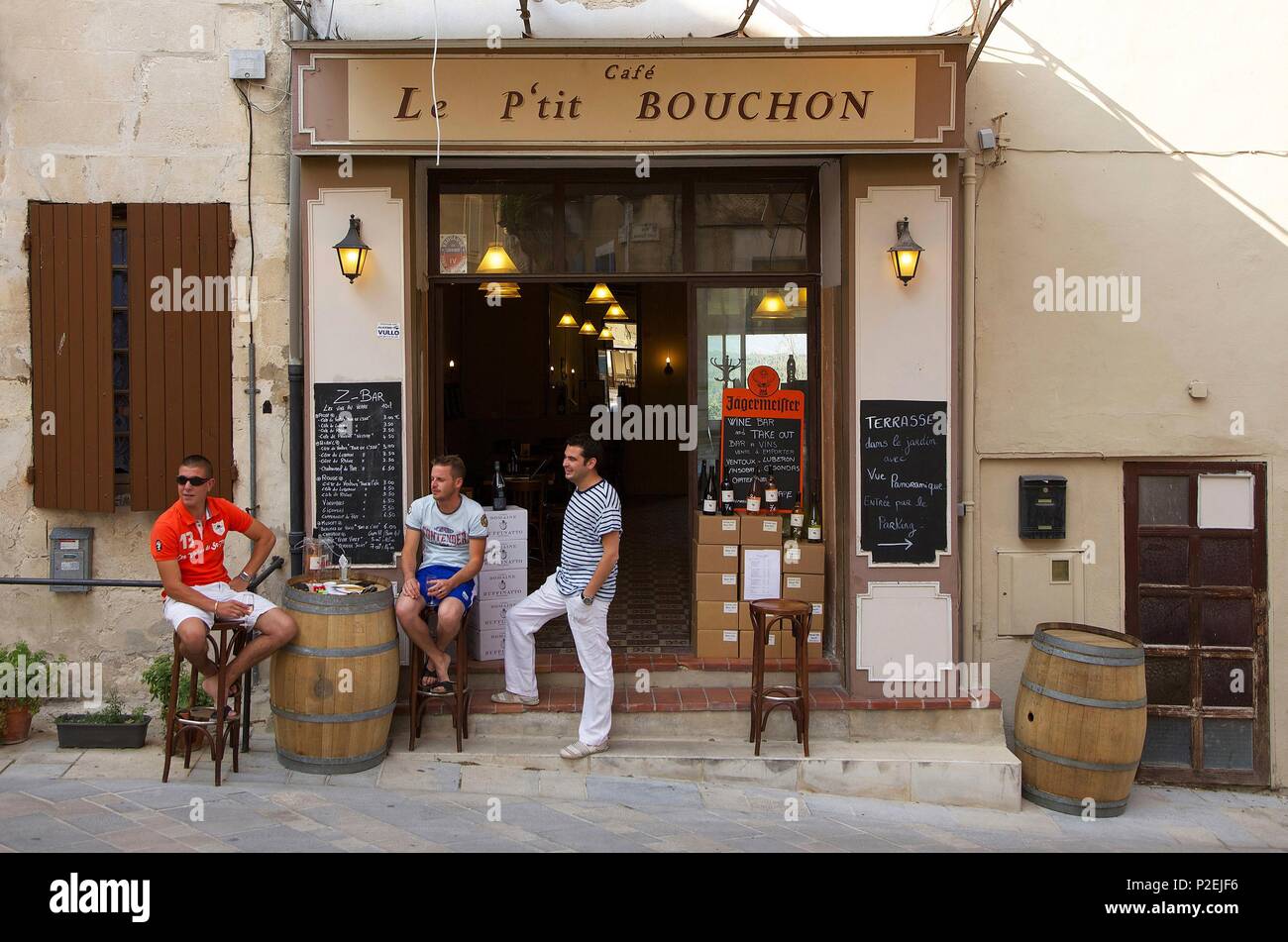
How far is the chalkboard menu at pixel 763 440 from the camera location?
24.2 ft

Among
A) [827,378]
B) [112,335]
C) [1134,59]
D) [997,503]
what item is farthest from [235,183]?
[1134,59]

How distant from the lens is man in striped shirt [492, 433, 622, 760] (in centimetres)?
606

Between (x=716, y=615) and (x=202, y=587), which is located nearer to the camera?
(x=202, y=587)

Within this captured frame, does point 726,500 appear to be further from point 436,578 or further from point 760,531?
point 436,578

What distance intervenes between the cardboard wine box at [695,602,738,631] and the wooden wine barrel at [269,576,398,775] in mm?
2190

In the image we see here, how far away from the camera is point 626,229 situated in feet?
23.9

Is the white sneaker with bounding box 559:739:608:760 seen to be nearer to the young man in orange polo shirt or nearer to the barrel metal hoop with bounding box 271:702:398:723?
the barrel metal hoop with bounding box 271:702:398:723

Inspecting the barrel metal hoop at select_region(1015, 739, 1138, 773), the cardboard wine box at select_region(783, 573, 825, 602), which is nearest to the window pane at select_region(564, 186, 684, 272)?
the cardboard wine box at select_region(783, 573, 825, 602)

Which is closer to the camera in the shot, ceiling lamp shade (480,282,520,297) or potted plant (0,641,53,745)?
potted plant (0,641,53,745)

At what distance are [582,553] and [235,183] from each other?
132 inches

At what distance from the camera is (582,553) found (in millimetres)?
6141

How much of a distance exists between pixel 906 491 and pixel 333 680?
3.67 metres

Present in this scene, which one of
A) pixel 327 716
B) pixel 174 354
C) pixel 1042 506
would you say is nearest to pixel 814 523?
pixel 1042 506

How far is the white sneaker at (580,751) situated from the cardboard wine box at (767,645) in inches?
54.2
